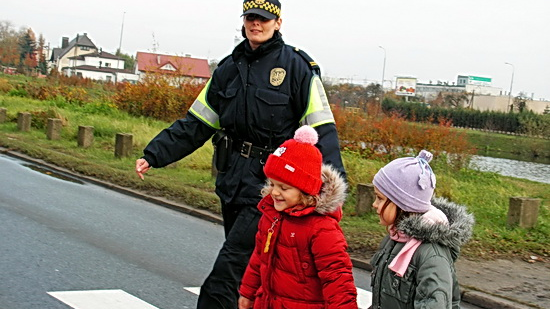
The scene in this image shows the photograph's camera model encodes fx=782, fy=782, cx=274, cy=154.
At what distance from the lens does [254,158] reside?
454 cm

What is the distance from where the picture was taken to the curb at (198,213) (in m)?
6.77

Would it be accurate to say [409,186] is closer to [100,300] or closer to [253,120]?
[253,120]

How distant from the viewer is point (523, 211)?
9.84 m

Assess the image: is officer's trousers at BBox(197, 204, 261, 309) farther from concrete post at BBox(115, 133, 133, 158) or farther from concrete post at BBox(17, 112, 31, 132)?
concrete post at BBox(17, 112, 31, 132)

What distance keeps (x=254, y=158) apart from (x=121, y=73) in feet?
356

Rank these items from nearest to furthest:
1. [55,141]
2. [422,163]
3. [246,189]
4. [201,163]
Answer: [422,163] → [246,189] → [201,163] → [55,141]

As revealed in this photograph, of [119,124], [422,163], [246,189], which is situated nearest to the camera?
[422,163]

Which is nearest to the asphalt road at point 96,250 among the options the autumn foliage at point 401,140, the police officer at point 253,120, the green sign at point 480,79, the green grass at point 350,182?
the green grass at point 350,182

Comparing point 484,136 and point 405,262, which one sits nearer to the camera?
point 405,262

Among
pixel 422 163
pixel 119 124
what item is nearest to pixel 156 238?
pixel 422 163

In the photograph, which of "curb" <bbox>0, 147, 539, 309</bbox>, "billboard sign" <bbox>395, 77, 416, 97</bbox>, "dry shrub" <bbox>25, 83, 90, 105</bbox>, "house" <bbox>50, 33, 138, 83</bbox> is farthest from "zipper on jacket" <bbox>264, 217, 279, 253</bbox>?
"billboard sign" <bbox>395, 77, 416, 97</bbox>

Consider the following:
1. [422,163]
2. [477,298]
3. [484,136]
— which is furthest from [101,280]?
[484,136]

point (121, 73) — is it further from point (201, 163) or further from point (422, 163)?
point (422, 163)

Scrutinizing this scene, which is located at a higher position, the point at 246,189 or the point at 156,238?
the point at 246,189
